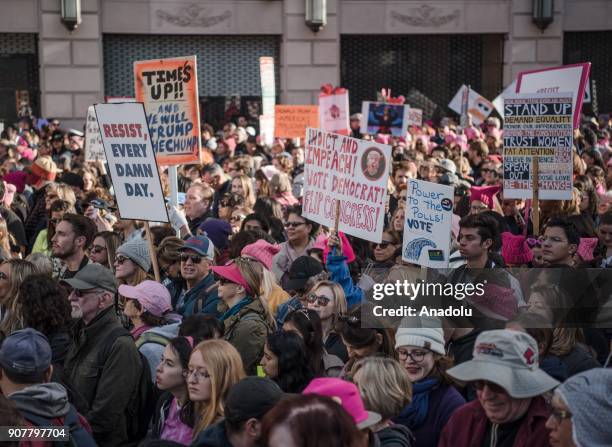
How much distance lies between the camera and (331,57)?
26.3m

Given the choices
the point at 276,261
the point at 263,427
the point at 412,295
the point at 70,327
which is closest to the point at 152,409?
the point at 70,327

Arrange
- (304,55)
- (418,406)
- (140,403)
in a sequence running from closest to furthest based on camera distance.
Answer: (418,406), (140,403), (304,55)

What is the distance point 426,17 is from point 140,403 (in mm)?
22967

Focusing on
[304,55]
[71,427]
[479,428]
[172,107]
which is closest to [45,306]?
[71,427]

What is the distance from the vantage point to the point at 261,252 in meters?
7.46

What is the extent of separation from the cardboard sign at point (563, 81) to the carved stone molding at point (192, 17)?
16.2 metres

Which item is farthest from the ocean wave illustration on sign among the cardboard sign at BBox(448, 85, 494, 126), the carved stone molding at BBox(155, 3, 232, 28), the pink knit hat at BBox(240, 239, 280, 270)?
the carved stone molding at BBox(155, 3, 232, 28)

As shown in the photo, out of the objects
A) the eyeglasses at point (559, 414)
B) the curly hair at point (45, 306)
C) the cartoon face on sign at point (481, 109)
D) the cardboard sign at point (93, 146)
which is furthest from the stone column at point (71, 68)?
the eyeglasses at point (559, 414)

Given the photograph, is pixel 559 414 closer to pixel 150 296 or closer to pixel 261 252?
pixel 150 296

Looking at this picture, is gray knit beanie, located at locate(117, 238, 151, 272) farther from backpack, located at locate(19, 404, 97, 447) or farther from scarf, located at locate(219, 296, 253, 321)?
backpack, located at locate(19, 404, 97, 447)

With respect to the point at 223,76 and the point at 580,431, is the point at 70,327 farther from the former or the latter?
the point at 223,76

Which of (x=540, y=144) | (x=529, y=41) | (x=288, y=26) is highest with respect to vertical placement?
(x=288, y=26)

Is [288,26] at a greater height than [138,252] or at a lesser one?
greater

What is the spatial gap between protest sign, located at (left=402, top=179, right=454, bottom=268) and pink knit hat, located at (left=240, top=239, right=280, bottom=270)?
3.26ft
